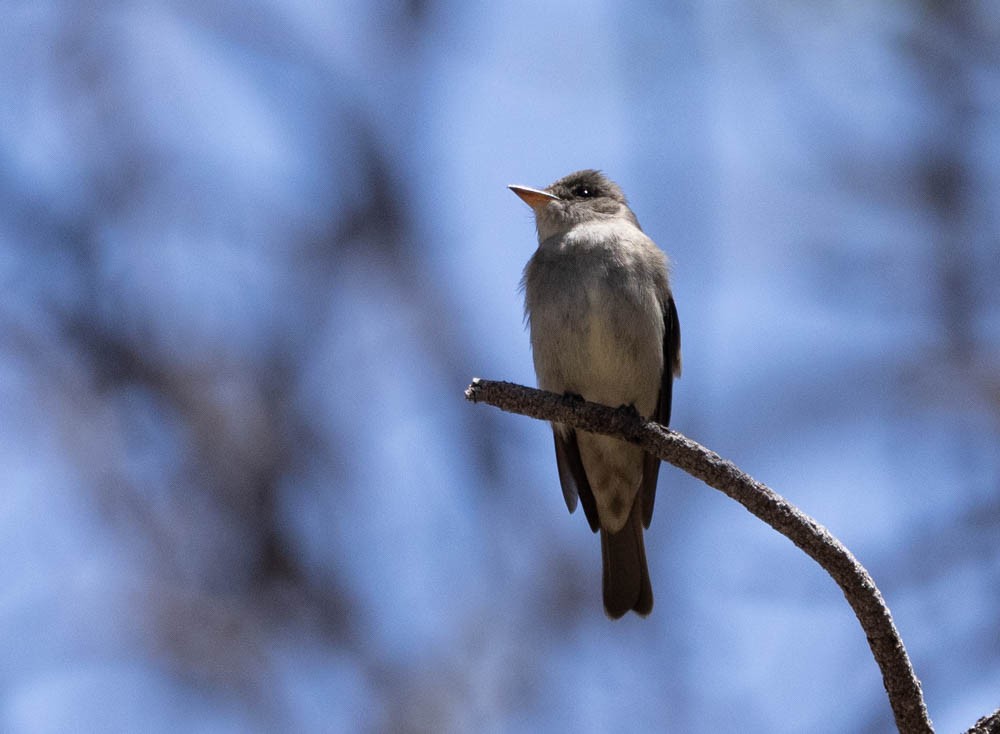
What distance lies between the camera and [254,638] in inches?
167

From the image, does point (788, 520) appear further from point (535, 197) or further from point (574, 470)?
point (535, 197)

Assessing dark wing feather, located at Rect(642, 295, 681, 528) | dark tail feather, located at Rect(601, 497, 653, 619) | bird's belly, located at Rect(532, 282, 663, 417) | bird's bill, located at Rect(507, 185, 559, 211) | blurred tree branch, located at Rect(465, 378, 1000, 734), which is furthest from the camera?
bird's bill, located at Rect(507, 185, 559, 211)

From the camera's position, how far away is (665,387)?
584cm

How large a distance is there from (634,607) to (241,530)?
2.10 metres

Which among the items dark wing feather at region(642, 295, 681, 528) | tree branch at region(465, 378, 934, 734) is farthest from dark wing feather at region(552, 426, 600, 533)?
tree branch at region(465, 378, 934, 734)

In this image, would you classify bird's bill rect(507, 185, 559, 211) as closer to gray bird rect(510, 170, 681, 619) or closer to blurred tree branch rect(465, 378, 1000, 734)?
gray bird rect(510, 170, 681, 619)

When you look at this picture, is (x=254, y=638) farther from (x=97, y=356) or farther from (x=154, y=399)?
(x=97, y=356)

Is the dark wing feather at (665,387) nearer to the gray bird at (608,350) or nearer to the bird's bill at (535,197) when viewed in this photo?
the gray bird at (608,350)

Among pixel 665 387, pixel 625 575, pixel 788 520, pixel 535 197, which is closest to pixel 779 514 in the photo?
pixel 788 520

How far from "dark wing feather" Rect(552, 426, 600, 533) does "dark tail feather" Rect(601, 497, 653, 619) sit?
0.51ft

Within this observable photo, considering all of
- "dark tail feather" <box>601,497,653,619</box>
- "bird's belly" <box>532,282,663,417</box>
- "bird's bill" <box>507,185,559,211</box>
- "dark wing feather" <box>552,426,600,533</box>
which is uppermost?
"bird's bill" <box>507,185,559,211</box>

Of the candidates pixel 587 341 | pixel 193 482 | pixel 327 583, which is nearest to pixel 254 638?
pixel 327 583

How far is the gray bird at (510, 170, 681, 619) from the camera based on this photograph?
5.36 metres

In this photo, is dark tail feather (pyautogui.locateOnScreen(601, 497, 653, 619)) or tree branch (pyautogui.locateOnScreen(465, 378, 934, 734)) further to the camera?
dark tail feather (pyautogui.locateOnScreen(601, 497, 653, 619))
